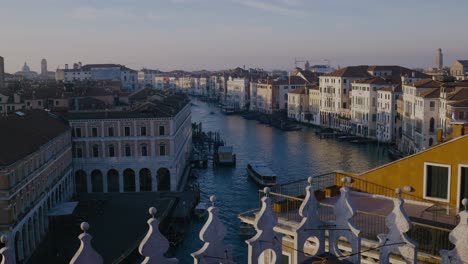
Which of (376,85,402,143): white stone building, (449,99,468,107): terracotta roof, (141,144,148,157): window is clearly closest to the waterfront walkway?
(141,144,148,157): window

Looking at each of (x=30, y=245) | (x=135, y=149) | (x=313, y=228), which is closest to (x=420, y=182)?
(x=313, y=228)

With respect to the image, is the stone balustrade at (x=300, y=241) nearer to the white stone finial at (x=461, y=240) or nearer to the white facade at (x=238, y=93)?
the white stone finial at (x=461, y=240)

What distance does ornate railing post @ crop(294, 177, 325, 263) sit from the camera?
9.66 feet

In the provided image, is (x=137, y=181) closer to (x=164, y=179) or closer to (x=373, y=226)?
(x=164, y=179)

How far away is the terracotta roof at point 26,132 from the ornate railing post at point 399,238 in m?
10.2

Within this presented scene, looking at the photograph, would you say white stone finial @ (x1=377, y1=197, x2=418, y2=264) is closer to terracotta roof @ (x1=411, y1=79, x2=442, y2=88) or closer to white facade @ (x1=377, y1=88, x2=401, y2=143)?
terracotta roof @ (x1=411, y1=79, x2=442, y2=88)

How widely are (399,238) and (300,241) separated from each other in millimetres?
540

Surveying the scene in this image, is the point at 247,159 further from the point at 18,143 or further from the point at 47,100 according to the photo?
the point at 18,143

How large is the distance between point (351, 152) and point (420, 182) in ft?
79.2

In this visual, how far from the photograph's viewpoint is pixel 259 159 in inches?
1001

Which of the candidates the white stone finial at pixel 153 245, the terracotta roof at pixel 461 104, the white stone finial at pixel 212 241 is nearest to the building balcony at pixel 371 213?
the white stone finial at pixel 212 241

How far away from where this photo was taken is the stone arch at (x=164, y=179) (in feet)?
60.8

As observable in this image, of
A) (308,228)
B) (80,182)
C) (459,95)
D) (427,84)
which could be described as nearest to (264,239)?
(308,228)

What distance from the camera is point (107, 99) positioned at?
27.9 meters
